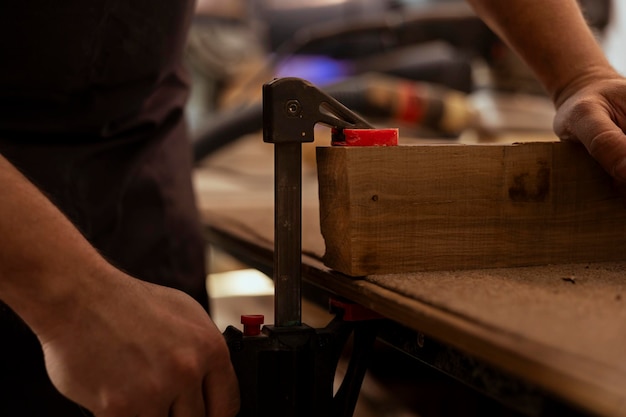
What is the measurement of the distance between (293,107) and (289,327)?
0.67 ft

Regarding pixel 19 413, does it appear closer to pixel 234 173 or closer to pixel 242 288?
pixel 242 288

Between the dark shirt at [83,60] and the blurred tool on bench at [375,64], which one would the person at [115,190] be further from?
the blurred tool on bench at [375,64]

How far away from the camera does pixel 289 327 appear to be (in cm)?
81

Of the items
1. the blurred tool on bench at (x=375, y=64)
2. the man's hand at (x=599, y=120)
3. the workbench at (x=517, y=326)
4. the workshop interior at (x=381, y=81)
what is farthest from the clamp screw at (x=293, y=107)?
the blurred tool on bench at (x=375, y=64)

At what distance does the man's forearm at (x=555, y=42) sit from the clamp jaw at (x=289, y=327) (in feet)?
0.98

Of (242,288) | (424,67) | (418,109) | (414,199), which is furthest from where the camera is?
(424,67)

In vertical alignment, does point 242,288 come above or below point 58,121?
below

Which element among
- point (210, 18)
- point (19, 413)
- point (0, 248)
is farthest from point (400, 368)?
point (210, 18)

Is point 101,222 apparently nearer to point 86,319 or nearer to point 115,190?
point 115,190

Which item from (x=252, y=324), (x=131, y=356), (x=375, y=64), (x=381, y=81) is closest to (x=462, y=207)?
(x=252, y=324)

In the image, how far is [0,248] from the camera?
691 millimetres

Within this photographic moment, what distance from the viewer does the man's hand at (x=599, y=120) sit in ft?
2.68

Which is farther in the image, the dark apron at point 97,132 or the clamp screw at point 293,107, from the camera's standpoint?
the dark apron at point 97,132

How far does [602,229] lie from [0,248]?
569 millimetres
